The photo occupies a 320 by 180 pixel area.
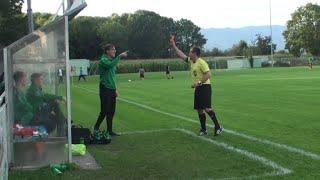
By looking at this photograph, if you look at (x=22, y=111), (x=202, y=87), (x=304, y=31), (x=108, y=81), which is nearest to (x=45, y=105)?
(x=22, y=111)

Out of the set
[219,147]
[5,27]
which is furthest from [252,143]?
[5,27]

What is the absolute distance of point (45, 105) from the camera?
9453 mm

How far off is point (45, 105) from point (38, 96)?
0.19 metres

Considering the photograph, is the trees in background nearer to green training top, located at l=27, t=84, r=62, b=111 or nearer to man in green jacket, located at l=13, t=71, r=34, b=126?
green training top, located at l=27, t=84, r=62, b=111

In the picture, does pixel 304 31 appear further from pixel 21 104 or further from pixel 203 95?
pixel 21 104

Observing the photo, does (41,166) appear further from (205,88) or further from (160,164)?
(205,88)

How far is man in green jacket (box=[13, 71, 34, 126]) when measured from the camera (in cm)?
931

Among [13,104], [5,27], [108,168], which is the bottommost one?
[108,168]

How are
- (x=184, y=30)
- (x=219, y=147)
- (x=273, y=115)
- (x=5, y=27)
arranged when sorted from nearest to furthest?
(x=219, y=147), (x=273, y=115), (x=5, y=27), (x=184, y=30)

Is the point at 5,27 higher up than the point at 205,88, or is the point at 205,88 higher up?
the point at 5,27

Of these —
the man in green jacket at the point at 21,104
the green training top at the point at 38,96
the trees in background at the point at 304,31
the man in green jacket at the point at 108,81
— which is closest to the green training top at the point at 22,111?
the man in green jacket at the point at 21,104

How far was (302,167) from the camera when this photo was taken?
8453 mm

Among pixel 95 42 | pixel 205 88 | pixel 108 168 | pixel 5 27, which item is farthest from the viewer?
pixel 95 42

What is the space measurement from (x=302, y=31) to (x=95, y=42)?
44.5 meters
